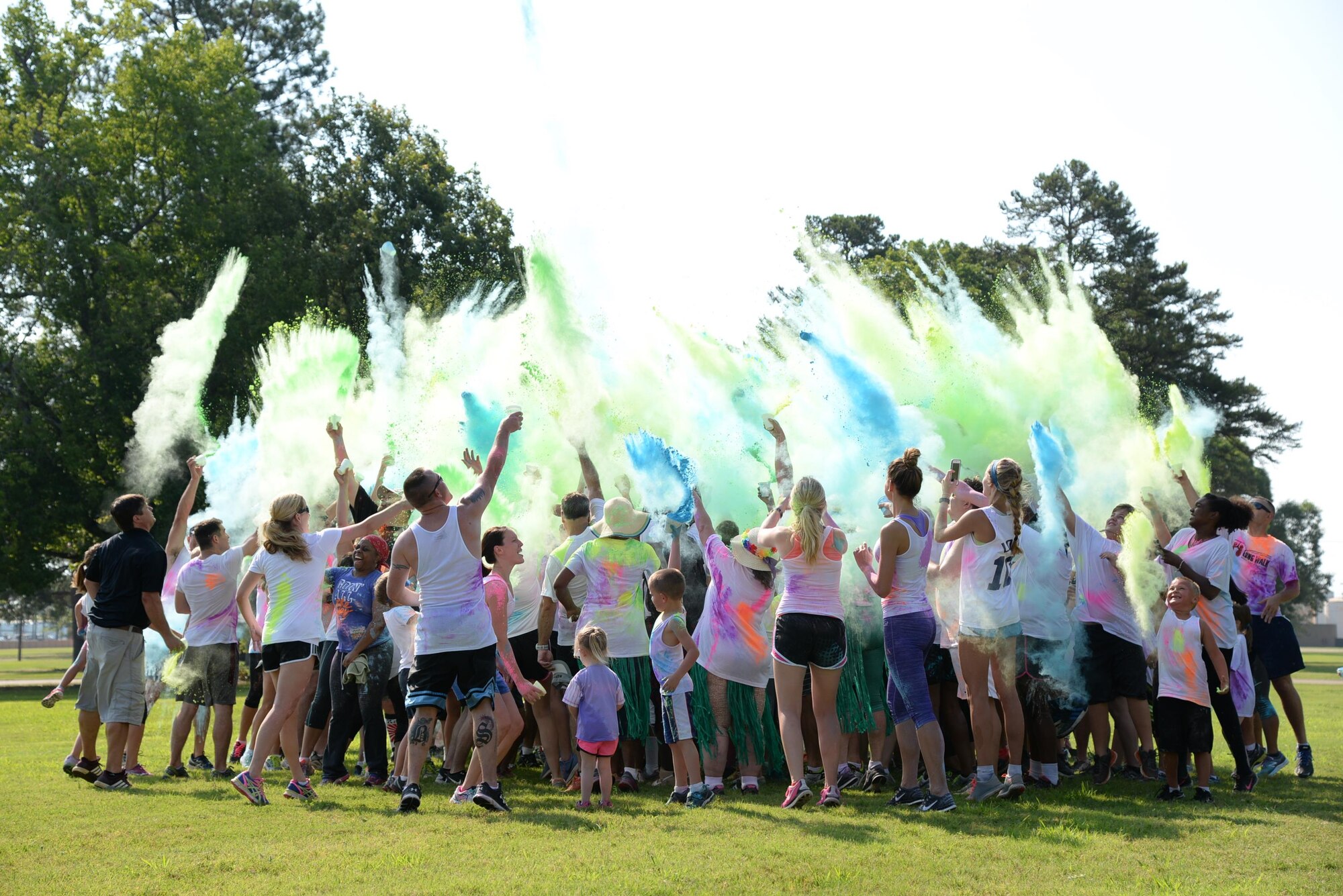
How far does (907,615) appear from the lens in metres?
6.62

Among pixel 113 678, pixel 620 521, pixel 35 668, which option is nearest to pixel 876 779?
pixel 620 521

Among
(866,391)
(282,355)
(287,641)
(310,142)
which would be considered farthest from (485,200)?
(287,641)

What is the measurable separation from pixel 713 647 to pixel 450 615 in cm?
185

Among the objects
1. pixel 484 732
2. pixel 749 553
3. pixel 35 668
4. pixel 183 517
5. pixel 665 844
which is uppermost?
pixel 35 668

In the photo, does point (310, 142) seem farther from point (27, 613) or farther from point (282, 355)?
point (27, 613)

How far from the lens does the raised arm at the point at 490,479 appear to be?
630 centimetres

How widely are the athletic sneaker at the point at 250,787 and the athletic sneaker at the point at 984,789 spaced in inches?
161

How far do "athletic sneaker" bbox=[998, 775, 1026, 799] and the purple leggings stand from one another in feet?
2.33

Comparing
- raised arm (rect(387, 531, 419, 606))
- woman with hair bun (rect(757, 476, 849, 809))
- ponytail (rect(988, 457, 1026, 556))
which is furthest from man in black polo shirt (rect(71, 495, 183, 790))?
ponytail (rect(988, 457, 1026, 556))

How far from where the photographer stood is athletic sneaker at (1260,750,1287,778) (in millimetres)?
7898

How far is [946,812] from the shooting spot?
20.6 ft

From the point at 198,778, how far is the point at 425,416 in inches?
184

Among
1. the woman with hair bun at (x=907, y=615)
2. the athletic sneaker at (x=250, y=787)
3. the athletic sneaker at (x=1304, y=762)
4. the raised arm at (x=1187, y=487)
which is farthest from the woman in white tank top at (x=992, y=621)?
the athletic sneaker at (x=250, y=787)

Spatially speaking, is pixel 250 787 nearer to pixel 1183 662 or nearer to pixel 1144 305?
pixel 1183 662
